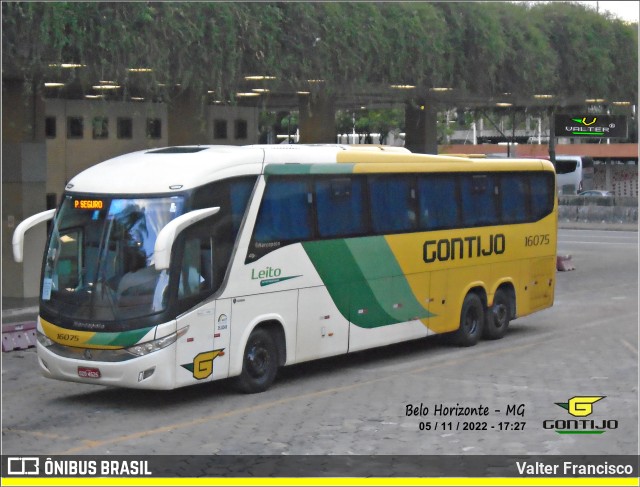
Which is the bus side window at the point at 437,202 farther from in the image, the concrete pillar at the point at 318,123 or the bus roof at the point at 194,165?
the concrete pillar at the point at 318,123

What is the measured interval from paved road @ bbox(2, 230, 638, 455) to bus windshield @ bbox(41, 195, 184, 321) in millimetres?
1277

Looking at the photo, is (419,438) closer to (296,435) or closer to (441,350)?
(296,435)

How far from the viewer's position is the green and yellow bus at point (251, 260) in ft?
48.0

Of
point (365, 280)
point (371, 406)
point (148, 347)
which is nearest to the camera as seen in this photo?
point (148, 347)

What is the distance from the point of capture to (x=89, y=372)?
48.3ft

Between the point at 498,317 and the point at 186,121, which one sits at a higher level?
the point at 186,121

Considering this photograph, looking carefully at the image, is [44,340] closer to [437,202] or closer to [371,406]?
[371,406]

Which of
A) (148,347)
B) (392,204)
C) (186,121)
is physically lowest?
(148,347)

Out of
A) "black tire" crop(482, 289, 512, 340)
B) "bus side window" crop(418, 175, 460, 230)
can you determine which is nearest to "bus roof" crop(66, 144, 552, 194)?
"bus side window" crop(418, 175, 460, 230)

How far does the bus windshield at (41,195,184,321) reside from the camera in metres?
14.6

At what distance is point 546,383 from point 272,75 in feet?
31.1

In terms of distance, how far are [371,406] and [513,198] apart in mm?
7856

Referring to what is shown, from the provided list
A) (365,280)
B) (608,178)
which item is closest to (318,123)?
(365,280)

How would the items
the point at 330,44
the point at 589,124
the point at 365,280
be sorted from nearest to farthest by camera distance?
the point at 365,280 < the point at 330,44 < the point at 589,124
